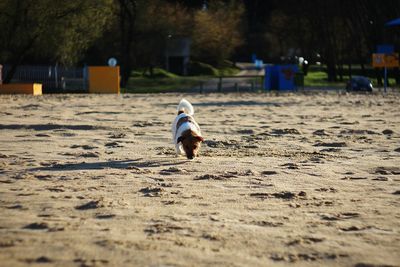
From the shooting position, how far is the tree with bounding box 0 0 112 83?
3288 centimetres

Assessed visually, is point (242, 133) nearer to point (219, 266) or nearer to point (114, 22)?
point (219, 266)

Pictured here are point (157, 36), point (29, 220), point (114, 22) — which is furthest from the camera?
point (157, 36)

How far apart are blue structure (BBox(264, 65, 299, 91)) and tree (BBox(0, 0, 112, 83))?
9846 mm

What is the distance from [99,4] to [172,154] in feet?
94.3

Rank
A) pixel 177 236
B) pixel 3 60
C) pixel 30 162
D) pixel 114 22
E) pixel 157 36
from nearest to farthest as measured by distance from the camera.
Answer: pixel 177 236, pixel 30 162, pixel 3 60, pixel 114 22, pixel 157 36

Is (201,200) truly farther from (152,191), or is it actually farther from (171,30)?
(171,30)

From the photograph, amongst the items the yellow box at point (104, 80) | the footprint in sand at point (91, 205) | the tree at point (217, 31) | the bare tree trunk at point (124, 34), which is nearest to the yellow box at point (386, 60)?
the yellow box at point (104, 80)

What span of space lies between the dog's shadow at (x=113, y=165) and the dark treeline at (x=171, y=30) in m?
26.5

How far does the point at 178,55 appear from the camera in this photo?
195 ft

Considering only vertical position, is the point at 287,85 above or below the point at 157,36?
below

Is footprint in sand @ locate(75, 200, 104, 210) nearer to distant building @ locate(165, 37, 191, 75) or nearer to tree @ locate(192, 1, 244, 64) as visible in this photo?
distant building @ locate(165, 37, 191, 75)

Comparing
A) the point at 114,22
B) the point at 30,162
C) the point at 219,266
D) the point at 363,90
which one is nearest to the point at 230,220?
the point at 219,266

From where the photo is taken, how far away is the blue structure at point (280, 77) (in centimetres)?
3572

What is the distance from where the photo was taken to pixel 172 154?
866cm
